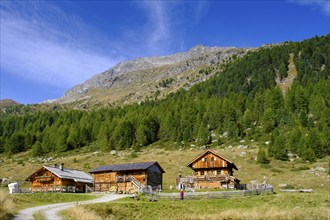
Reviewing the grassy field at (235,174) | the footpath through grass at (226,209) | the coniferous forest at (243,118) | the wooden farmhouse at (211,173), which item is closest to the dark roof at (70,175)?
the grassy field at (235,174)

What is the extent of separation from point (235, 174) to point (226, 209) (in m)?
41.3

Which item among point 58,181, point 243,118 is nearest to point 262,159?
point 243,118

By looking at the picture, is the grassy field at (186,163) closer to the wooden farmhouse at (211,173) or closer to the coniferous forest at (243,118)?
the coniferous forest at (243,118)

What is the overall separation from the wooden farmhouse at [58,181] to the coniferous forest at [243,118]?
42.4m

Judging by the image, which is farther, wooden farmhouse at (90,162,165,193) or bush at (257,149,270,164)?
bush at (257,149,270,164)

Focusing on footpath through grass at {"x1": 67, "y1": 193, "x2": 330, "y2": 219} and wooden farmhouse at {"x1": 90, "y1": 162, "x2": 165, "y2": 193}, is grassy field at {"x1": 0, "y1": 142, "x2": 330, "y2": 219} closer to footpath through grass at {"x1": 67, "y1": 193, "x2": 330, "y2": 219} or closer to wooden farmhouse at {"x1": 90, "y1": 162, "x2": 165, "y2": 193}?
footpath through grass at {"x1": 67, "y1": 193, "x2": 330, "y2": 219}

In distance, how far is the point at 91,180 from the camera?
68188 millimetres

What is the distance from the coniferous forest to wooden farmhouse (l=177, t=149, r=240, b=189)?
24.4 m

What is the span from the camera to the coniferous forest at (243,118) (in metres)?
96.4

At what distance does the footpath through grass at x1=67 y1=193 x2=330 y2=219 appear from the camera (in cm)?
2786

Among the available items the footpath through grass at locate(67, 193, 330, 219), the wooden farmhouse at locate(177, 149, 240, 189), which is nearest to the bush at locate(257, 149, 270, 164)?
the wooden farmhouse at locate(177, 149, 240, 189)

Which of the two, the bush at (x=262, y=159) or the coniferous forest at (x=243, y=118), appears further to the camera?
the coniferous forest at (x=243, y=118)

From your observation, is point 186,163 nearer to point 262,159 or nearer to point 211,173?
point 262,159

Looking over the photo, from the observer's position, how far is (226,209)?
3250 cm
